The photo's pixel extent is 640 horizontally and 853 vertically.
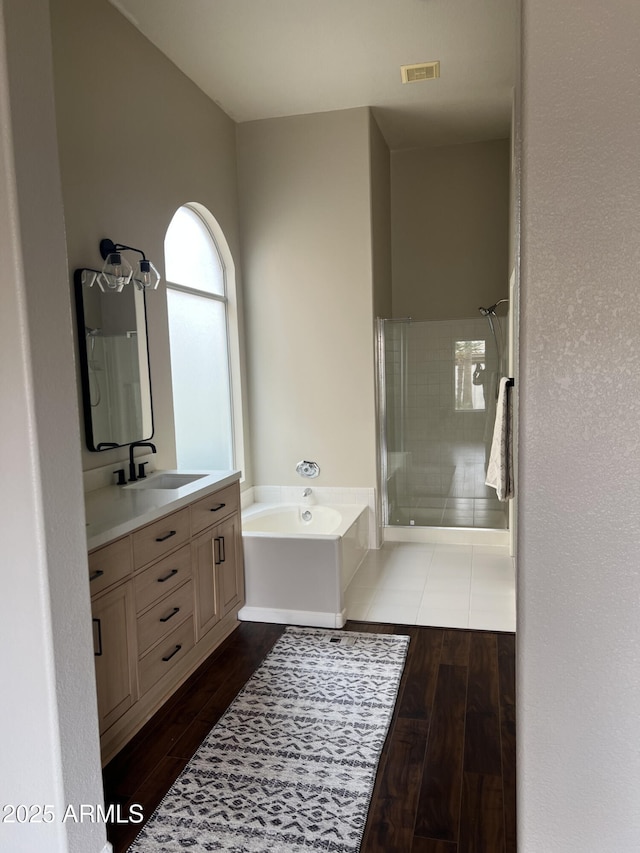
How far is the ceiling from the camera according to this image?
306 cm

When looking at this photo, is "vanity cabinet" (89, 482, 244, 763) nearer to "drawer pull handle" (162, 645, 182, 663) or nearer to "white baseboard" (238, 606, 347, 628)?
"drawer pull handle" (162, 645, 182, 663)

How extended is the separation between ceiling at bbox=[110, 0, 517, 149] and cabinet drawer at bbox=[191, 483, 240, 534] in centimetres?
234

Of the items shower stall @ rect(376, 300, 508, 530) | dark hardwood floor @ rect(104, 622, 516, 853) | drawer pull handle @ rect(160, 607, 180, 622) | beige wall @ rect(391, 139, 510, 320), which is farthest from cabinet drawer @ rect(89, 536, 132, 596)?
beige wall @ rect(391, 139, 510, 320)

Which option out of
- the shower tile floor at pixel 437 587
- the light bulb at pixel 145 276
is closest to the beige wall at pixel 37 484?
the light bulb at pixel 145 276

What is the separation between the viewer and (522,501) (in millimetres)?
1196

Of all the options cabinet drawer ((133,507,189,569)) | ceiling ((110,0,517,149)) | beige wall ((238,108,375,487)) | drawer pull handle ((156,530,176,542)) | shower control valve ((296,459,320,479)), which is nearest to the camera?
cabinet drawer ((133,507,189,569))

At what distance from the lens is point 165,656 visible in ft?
8.56

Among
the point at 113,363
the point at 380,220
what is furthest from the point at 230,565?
the point at 380,220

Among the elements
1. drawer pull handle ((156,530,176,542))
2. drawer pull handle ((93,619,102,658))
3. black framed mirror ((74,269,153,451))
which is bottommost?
→ drawer pull handle ((93,619,102,658))

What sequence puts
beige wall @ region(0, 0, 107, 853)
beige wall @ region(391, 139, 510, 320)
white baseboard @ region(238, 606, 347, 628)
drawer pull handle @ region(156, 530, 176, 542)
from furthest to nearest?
beige wall @ region(391, 139, 510, 320) < white baseboard @ region(238, 606, 347, 628) < drawer pull handle @ region(156, 530, 176, 542) < beige wall @ region(0, 0, 107, 853)

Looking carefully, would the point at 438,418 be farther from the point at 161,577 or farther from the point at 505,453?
the point at 161,577

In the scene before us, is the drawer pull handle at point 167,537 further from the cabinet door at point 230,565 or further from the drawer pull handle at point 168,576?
the cabinet door at point 230,565

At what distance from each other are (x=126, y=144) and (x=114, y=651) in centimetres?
237

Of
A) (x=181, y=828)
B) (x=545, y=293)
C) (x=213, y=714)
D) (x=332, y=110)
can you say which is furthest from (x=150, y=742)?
(x=332, y=110)
